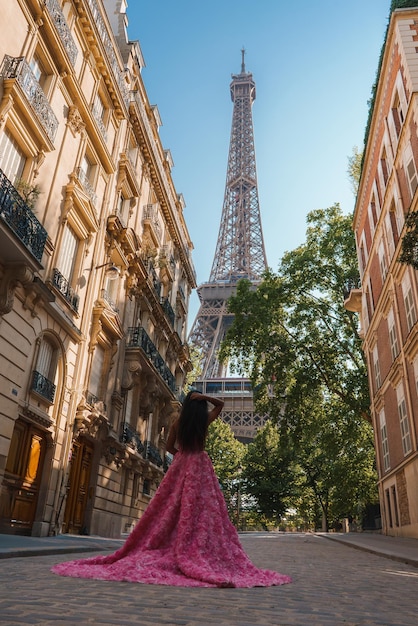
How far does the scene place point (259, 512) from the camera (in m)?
44.3

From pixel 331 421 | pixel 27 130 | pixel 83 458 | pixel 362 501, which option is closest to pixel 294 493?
pixel 362 501

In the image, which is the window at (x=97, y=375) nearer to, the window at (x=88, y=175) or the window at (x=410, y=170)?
the window at (x=88, y=175)

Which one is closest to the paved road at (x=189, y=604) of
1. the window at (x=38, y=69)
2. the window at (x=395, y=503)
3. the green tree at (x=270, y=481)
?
the window at (x=38, y=69)

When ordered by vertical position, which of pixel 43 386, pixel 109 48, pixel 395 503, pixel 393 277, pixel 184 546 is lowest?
pixel 184 546

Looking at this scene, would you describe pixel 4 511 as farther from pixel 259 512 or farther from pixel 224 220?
pixel 224 220

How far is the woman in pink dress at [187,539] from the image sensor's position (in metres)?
4.59

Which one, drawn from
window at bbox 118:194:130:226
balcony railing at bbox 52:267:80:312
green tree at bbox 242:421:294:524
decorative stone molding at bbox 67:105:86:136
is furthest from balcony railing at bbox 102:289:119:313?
green tree at bbox 242:421:294:524

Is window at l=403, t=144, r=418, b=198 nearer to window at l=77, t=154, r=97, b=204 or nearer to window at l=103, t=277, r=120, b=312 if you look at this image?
window at l=77, t=154, r=97, b=204

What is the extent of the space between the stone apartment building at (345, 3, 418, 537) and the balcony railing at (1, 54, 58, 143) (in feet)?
33.8

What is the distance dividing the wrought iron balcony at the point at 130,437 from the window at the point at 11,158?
9984 millimetres

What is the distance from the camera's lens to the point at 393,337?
63.4ft

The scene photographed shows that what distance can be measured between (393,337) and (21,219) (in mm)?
13663

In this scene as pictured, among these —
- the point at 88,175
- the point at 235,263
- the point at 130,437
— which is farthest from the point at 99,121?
the point at 235,263

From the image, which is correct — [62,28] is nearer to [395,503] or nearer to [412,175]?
[412,175]
